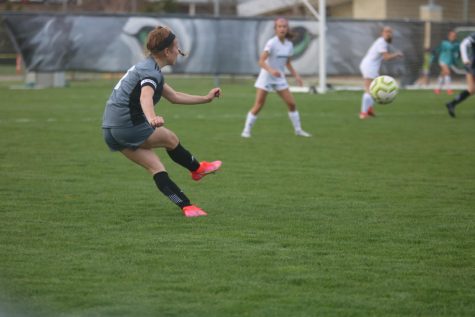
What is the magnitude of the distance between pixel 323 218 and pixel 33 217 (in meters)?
2.51

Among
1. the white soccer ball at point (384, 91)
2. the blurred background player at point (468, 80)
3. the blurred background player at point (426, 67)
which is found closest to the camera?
the white soccer ball at point (384, 91)

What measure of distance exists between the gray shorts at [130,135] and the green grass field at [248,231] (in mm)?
644

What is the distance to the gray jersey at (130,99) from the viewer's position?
7125 mm

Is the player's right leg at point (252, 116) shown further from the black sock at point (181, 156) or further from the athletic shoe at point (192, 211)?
the athletic shoe at point (192, 211)

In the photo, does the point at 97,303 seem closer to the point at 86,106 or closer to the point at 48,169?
the point at 48,169

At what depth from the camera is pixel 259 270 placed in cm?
543

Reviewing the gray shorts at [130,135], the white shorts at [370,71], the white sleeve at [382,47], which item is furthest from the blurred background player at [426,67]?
the gray shorts at [130,135]

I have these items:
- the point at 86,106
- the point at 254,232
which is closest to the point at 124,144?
the point at 254,232

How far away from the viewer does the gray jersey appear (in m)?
7.12

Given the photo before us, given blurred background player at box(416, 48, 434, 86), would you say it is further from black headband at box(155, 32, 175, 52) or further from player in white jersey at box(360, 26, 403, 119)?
black headband at box(155, 32, 175, 52)

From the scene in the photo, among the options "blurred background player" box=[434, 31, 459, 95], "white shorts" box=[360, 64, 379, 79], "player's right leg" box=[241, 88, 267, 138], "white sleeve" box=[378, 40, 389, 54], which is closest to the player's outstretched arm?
"player's right leg" box=[241, 88, 267, 138]

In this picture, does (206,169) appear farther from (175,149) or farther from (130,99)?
(130,99)

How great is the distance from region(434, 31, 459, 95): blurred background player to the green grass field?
15.8 m

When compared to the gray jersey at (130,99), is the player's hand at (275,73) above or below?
below
